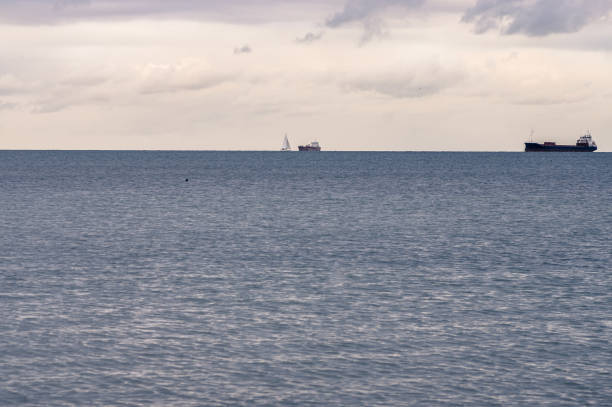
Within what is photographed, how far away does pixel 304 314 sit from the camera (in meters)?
40.4

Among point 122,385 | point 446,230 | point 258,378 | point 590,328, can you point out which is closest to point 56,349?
point 122,385

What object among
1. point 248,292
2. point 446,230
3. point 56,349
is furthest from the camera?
point 446,230

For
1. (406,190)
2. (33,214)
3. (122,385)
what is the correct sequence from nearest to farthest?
(122,385) → (33,214) → (406,190)

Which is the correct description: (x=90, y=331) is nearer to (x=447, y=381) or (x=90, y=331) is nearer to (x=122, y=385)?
(x=122, y=385)

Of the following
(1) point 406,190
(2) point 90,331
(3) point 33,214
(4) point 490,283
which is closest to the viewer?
(2) point 90,331

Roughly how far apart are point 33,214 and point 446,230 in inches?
1938

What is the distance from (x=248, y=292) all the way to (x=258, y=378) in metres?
15.7

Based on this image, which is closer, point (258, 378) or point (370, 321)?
point (258, 378)

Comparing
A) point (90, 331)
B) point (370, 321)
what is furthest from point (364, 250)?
point (90, 331)

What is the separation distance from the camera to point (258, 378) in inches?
1193

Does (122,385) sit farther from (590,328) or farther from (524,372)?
(590,328)

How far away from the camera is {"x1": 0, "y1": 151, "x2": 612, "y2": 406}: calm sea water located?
29453mm

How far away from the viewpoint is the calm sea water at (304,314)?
29453mm

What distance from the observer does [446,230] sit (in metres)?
80.2
